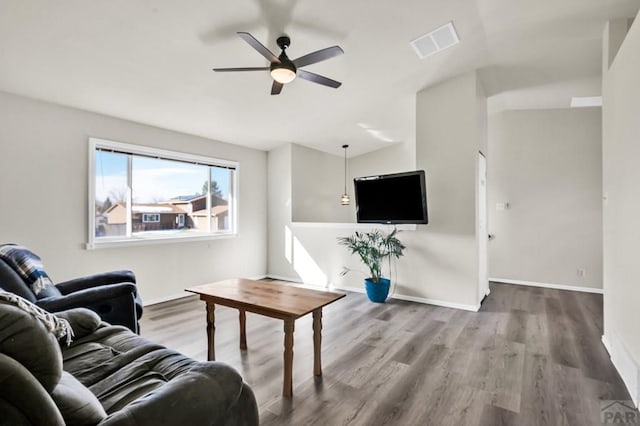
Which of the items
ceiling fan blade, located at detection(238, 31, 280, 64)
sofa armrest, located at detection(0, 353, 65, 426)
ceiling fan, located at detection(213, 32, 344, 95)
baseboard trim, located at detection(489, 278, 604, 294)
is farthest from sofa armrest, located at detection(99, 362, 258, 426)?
baseboard trim, located at detection(489, 278, 604, 294)

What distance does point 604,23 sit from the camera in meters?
3.12

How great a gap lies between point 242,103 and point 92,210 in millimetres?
2172

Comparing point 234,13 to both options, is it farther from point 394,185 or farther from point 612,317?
point 612,317

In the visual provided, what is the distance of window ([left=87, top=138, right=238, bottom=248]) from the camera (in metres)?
3.93

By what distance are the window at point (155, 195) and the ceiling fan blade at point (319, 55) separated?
2.72 m

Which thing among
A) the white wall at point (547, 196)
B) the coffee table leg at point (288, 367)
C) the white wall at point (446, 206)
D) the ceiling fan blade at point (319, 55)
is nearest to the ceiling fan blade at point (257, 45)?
the ceiling fan blade at point (319, 55)

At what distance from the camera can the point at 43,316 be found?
4.43 ft

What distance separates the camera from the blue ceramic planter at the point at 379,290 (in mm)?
4418

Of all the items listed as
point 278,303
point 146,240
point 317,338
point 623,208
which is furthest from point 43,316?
point 623,208

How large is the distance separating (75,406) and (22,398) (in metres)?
0.23

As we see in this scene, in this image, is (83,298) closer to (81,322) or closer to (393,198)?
(81,322)

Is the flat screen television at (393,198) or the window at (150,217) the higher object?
the flat screen television at (393,198)

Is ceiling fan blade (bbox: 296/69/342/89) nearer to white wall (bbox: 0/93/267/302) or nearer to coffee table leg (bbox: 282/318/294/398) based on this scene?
coffee table leg (bbox: 282/318/294/398)

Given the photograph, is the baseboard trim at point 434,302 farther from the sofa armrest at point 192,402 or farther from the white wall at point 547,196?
the sofa armrest at point 192,402
